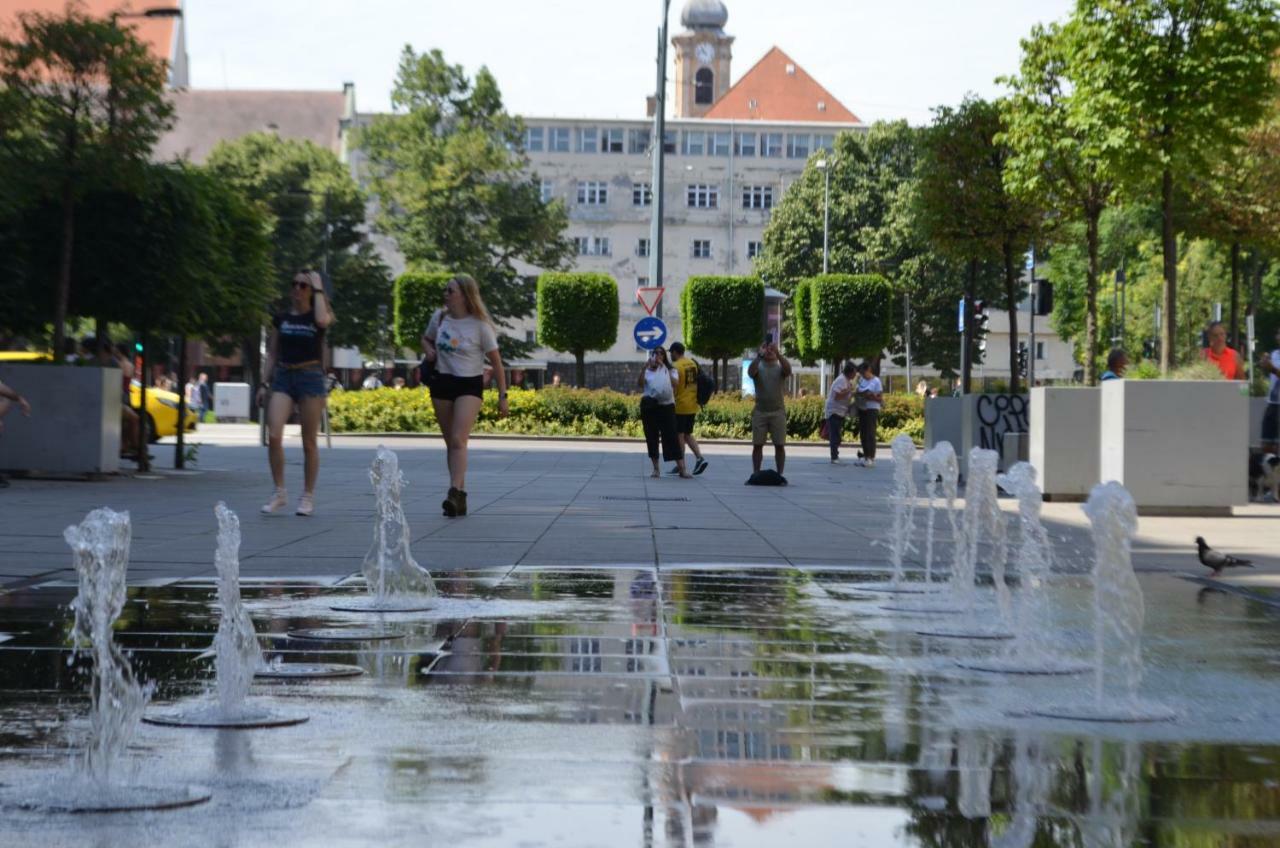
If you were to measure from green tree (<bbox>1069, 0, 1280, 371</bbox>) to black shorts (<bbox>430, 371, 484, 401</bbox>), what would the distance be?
31.6 ft

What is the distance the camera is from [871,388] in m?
31.4

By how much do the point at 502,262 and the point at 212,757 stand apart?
72.8 metres

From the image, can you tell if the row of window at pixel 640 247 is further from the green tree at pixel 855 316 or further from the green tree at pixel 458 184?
the green tree at pixel 855 316

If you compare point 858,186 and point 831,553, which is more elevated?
point 858,186

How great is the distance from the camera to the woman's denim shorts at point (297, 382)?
48.1ft

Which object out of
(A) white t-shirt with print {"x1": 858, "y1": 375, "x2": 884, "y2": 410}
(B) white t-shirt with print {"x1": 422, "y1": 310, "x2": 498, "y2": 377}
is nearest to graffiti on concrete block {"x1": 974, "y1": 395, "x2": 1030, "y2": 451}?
(A) white t-shirt with print {"x1": 858, "y1": 375, "x2": 884, "y2": 410}

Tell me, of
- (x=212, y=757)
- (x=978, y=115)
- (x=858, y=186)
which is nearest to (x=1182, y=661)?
(x=212, y=757)

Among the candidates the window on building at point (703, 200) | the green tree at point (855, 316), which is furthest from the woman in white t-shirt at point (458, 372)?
the window on building at point (703, 200)

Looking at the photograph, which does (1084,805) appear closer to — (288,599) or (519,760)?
(519,760)

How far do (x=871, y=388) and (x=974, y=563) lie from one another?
21697 mm

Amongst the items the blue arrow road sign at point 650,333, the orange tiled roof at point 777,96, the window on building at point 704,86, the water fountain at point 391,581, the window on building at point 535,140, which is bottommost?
the water fountain at point 391,581

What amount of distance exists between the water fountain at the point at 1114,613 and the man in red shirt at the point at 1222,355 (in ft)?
40.6

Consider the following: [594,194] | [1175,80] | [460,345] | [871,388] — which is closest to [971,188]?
[871,388]

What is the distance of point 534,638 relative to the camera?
755 centimetres
